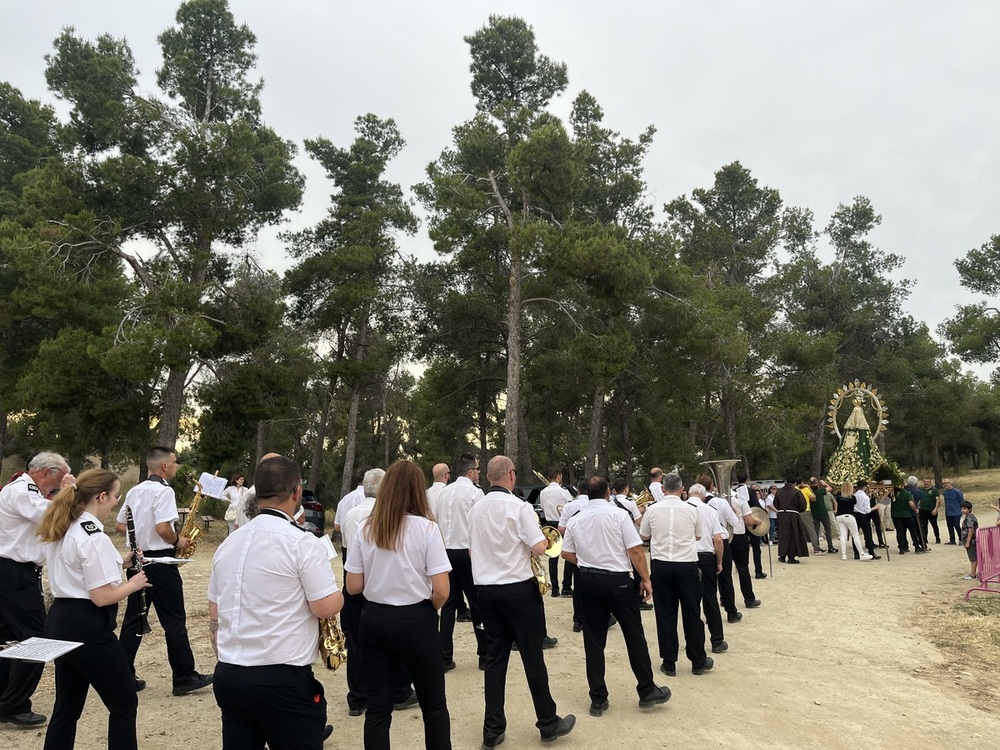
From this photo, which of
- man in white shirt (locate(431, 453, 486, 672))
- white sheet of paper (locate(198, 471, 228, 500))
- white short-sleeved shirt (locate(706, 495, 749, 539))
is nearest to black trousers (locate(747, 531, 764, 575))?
white short-sleeved shirt (locate(706, 495, 749, 539))

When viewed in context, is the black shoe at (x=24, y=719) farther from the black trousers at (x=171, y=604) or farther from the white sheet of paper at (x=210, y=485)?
the white sheet of paper at (x=210, y=485)

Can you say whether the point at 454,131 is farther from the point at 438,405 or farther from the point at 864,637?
the point at 864,637

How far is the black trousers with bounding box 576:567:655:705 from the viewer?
560 cm

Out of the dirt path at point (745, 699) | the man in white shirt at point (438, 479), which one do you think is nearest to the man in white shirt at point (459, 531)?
the dirt path at point (745, 699)

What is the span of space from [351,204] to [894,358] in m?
35.3

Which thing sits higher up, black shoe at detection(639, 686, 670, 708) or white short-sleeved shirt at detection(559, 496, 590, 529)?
white short-sleeved shirt at detection(559, 496, 590, 529)

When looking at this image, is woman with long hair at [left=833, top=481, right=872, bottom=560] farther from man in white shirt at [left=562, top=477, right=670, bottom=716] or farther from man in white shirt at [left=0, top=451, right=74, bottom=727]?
man in white shirt at [left=0, top=451, right=74, bottom=727]

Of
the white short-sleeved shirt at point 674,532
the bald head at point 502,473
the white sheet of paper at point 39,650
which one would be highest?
the bald head at point 502,473

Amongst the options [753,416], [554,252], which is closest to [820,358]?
[753,416]

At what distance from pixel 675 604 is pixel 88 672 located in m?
4.96

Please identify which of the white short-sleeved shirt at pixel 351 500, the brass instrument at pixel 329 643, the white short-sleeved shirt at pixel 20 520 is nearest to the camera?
the brass instrument at pixel 329 643

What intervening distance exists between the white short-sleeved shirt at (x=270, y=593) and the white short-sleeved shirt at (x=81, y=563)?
4.23 feet

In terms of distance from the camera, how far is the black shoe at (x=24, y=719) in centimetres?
534

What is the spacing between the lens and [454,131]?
990 inches
